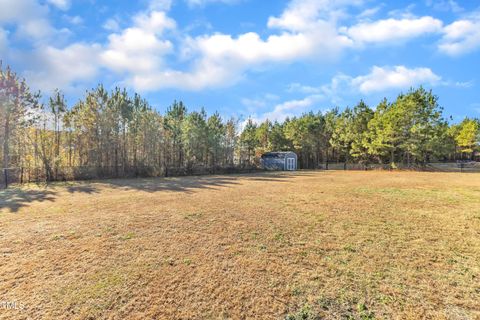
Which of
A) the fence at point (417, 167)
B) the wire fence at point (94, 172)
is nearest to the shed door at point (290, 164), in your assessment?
the fence at point (417, 167)

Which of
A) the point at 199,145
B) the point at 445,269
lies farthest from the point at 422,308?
the point at 199,145

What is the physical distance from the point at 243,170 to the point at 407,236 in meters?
19.7

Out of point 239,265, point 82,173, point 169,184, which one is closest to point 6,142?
point 82,173

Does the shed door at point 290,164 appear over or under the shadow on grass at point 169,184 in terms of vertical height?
over

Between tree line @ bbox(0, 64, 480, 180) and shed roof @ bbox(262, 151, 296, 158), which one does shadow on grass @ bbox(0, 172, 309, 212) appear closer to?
tree line @ bbox(0, 64, 480, 180)

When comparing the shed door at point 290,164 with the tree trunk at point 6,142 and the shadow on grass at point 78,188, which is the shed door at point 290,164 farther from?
the tree trunk at point 6,142

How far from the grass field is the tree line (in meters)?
11.3

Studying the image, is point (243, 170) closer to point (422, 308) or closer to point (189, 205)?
point (189, 205)

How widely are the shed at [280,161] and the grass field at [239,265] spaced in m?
22.7

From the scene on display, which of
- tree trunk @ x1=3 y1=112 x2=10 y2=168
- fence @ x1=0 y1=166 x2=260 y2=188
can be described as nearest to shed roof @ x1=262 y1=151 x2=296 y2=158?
fence @ x1=0 y1=166 x2=260 y2=188

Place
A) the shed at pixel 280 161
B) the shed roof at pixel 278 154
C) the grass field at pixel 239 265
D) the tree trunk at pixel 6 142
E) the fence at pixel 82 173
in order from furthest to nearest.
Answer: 1. the shed roof at pixel 278 154
2. the shed at pixel 280 161
3. the tree trunk at pixel 6 142
4. the fence at pixel 82 173
5. the grass field at pixel 239 265

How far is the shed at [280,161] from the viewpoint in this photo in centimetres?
2856

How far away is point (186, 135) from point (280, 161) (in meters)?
11.8

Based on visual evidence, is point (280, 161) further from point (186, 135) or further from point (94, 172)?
point (94, 172)
